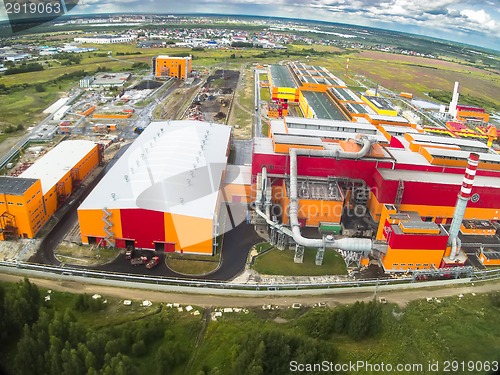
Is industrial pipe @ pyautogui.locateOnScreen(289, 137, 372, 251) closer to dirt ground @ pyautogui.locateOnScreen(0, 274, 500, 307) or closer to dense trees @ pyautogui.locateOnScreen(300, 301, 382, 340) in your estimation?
dirt ground @ pyautogui.locateOnScreen(0, 274, 500, 307)

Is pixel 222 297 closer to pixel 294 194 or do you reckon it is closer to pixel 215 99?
pixel 294 194

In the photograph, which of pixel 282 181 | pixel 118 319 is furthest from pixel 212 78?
pixel 118 319

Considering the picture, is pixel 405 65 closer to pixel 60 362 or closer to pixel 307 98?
pixel 307 98


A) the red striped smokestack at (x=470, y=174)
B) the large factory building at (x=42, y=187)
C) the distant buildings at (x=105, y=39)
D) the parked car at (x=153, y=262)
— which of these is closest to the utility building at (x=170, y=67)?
the large factory building at (x=42, y=187)

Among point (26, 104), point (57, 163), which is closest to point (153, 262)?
point (57, 163)

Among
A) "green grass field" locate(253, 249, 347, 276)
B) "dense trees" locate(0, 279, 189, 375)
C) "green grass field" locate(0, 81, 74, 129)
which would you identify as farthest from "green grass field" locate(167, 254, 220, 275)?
"green grass field" locate(0, 81, 74, 129)

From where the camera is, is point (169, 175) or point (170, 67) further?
point (170, 67)
